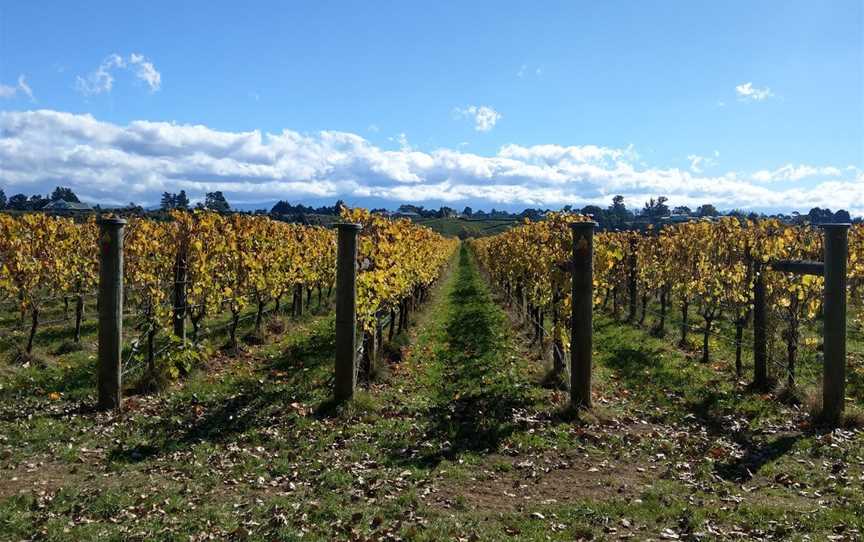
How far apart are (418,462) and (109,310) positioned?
540cm

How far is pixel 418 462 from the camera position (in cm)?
728

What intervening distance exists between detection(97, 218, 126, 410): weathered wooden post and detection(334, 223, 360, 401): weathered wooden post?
11.0 feet

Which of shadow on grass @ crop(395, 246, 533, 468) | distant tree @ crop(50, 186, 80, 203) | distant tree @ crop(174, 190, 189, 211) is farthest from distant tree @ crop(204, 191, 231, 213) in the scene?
distant tree @ crop(50, 186, 80, 203)

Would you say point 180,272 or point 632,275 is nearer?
point 180,272

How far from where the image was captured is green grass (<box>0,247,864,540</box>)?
219 inches

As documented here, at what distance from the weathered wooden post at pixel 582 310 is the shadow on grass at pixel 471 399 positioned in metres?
1.08

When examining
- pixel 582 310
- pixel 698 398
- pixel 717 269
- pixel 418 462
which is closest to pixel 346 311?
pixel 418 462

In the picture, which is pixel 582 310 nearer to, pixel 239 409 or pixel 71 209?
pixel 239 409

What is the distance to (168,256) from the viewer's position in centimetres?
1238

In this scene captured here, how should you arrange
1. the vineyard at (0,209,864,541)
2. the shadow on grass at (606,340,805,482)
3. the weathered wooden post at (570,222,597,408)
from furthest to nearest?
1. the weathered wooden post at (570,222,597,408)
2. the shadow on grass at (606,340,805,482)
3. the vineyard at (0,209,864,541)

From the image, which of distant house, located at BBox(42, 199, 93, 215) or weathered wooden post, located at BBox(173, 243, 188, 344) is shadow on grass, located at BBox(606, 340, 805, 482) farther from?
distant house, located at BBox(42, 199, 93, 215)

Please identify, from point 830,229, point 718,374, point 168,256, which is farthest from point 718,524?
point 168,256

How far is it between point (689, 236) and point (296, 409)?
1547cm

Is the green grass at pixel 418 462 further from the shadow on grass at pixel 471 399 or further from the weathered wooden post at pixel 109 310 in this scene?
the weathered wooden post at pixel 109 310
